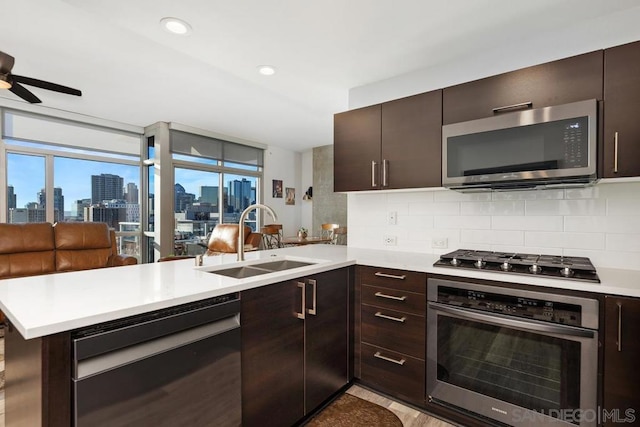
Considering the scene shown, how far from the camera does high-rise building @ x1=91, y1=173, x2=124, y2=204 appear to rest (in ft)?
16.2

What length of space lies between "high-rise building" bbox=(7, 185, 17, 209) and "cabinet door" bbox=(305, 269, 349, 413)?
4.80 m

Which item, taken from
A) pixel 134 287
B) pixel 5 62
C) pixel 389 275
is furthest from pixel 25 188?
pixel 389 275

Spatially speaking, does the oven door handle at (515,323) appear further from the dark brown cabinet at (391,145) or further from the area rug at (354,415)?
the dark brown cabinet at (391,145)

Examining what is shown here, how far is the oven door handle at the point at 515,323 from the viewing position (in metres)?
1.44

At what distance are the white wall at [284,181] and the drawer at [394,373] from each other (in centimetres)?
506

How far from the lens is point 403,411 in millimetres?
1938

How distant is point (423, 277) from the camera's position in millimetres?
1875

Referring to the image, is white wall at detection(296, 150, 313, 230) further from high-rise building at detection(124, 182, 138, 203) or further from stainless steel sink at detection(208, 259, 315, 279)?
stainless steel sink at detection(208, 259, 315, 279)

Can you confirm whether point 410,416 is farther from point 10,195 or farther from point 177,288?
point 10,195

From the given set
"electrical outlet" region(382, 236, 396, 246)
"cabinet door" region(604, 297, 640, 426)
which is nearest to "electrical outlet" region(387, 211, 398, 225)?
"electrical outlet" region(382, 236, 396, 246)

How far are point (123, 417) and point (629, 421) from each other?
2027 mm

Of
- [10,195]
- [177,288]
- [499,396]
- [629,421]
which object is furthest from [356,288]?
Result: [10,195]

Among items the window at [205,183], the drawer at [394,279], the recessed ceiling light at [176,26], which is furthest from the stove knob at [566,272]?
the window at [205,183]

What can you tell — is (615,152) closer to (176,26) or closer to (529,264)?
(529,264)
